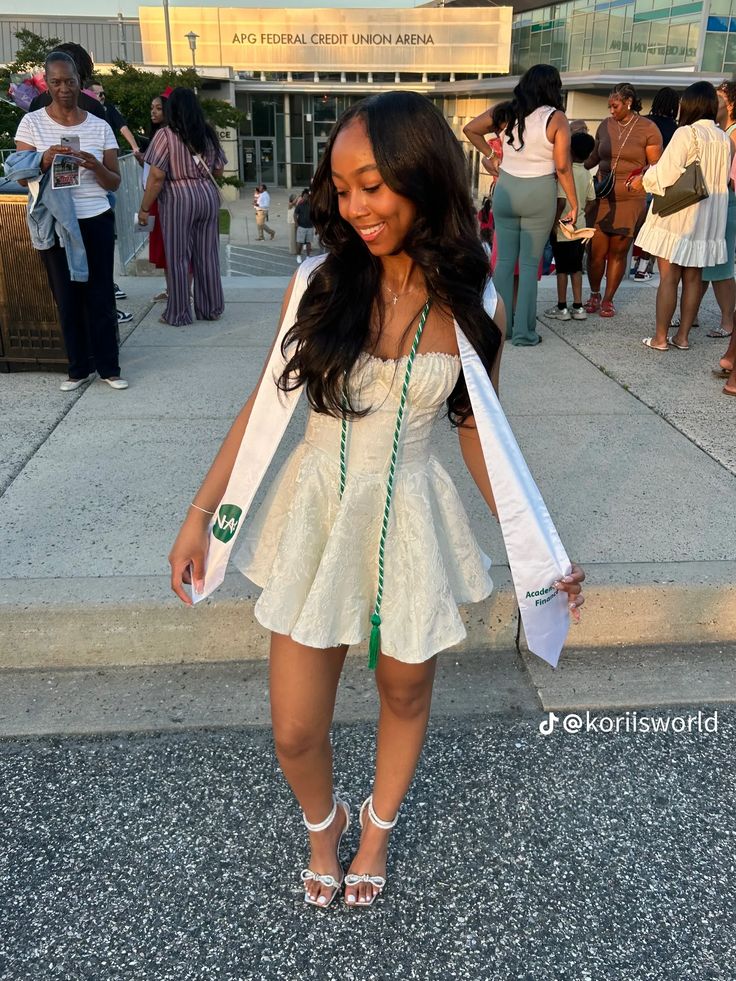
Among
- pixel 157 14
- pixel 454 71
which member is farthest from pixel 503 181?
pixel 157 14

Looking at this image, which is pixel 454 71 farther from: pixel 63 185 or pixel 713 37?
pixel 63 185

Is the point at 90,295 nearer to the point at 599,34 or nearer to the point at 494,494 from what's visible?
the point at 494,494

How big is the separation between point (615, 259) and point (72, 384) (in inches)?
190

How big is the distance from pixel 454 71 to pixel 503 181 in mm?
47556

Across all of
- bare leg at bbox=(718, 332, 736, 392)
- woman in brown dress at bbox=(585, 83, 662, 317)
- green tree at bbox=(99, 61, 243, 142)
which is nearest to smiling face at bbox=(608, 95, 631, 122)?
woman in brown dress at bbox=(585, 83, 662, 317)

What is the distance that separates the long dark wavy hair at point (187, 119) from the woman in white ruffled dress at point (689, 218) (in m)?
3.49

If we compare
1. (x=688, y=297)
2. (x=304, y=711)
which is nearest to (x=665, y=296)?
(x=688, y=297)

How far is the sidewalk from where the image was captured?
10.3ft

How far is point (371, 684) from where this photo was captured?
3080mm

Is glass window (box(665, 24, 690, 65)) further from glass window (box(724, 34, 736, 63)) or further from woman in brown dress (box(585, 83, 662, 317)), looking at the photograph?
woman in brown dress (box(585, 83, 662, 317))

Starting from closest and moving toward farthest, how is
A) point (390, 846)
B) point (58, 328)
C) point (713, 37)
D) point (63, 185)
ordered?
point (390, 846), point (63, 185), point (58, 328), point (713, 37)

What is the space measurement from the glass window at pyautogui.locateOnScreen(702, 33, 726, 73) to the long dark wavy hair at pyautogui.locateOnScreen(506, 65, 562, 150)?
95.9 ft

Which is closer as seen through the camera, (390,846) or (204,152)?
(390,846)

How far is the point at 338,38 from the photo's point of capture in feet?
160
